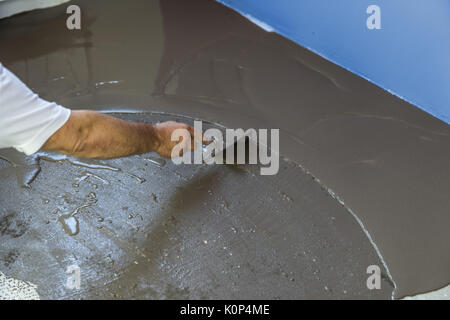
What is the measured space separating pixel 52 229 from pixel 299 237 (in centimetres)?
89

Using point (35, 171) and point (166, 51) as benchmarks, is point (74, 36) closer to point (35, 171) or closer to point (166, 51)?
→ point (166, 51)

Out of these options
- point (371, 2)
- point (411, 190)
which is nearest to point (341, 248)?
point (411, 190)

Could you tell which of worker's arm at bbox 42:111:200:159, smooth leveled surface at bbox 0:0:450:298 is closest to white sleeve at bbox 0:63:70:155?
worker's arm at bbox 42:111:200:159

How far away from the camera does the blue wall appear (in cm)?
216

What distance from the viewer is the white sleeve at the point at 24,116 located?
1196 mm

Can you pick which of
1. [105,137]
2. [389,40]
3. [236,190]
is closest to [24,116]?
[105,137]

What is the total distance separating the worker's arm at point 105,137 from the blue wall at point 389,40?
3.81 ft

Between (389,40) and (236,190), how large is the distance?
3.44 ft

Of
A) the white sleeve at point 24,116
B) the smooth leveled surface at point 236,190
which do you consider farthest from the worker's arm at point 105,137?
the smooth leveled surface at point 236,190

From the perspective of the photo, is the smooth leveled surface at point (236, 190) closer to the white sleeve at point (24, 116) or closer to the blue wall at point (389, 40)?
the blue wall at point (389, 40)

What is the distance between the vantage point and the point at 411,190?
1.98 m

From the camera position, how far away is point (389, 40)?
232cm

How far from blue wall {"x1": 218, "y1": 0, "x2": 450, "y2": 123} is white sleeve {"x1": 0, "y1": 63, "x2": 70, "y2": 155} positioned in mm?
1580

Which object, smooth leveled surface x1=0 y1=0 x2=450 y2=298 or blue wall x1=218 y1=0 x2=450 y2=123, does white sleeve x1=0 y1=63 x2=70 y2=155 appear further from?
blue wall x1=218 y1=0 x2=450 y2=123
